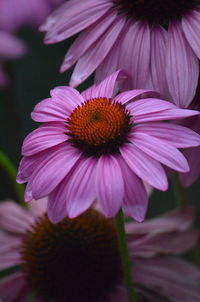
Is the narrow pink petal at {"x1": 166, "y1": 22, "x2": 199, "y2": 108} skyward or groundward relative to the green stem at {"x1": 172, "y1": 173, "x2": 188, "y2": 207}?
skyward

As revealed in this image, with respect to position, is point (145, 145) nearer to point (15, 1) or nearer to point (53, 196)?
point (53, 196)

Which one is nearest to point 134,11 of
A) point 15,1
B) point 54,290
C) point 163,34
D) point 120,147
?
point 163,34

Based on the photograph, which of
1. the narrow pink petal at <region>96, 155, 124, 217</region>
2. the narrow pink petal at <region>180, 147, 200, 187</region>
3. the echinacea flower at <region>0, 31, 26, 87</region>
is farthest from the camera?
the echinacea flower at <region>0, 31, 26, 87</region>

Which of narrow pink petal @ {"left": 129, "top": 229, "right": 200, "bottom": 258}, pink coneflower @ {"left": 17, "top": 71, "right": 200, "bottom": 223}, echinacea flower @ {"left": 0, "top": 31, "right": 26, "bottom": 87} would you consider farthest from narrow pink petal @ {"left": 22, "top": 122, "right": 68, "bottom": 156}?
echinacea flower @ {"left": 0, "top": 31, "right": 26, "bottom": 87}

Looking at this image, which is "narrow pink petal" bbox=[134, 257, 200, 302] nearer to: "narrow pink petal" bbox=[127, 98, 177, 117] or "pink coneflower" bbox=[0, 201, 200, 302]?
"pink coneflower" bbox=[0, 201, 200, 302]

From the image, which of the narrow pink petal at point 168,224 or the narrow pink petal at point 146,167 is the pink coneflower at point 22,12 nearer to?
the narrow pink petal at point 168,224

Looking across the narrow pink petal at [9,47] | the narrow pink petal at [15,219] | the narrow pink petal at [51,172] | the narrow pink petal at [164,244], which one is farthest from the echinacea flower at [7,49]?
the narrow pink petal at [51,172]
